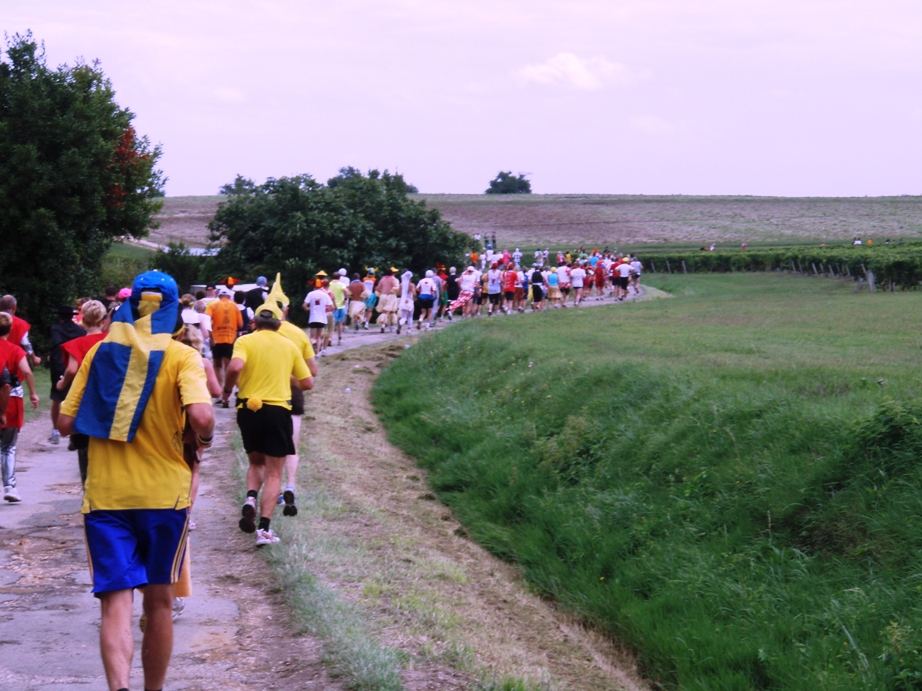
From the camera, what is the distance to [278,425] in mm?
7926

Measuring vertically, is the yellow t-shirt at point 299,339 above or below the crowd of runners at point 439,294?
above

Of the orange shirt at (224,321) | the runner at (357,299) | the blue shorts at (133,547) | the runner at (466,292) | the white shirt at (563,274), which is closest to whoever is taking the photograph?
the blue shorts at (133,547)

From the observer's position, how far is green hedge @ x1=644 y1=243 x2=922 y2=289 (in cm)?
3556

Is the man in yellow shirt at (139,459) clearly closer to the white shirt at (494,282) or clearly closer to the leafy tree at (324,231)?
the white shirt at (494,282)

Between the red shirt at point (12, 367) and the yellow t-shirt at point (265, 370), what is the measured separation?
225 centimetres

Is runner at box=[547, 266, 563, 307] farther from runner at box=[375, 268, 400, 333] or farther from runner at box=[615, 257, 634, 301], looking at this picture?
runner at box=[375, 268, 400, 333]

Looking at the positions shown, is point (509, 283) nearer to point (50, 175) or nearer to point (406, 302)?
point (406, 302)

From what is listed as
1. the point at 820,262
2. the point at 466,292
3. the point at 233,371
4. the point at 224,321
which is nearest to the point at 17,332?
the point at 233,371

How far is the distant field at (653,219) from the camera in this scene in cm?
8250

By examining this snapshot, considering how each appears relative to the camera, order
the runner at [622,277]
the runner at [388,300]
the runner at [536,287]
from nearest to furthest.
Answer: the runner at [388,300]
the runner at [536,287]
the runner at [622,277]

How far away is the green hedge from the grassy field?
1998cm

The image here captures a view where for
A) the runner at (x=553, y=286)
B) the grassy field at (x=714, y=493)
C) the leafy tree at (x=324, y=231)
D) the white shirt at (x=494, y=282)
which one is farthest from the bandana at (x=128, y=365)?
the leafy tree at (x=324, y=231)

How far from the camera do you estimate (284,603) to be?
6.72 meters

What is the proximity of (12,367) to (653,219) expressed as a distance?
91.1m
